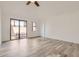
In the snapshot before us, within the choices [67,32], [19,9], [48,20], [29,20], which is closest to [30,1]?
[19,9]

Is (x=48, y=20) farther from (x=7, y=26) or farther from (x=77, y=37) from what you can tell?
(x=7, y=26)

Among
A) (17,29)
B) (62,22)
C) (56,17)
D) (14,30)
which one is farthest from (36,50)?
(56,17)

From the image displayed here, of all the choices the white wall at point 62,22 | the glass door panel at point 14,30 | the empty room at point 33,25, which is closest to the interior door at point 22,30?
the empty room at point 33,25

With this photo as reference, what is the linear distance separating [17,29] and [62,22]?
3.81 m

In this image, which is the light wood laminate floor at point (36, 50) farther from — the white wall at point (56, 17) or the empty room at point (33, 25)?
the white wall at point (56, 17)

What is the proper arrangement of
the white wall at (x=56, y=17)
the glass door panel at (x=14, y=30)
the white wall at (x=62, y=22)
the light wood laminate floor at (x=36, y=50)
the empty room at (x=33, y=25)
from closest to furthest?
the light wood laminate floor at (x=36, y=50) → the empty room at (x=33, y=25) → the white wall at (x=56, y=17) → the glass door panel at (x=14, y=30) → the white wall at (x=62, y=22)

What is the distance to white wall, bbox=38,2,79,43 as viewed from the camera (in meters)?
7.11

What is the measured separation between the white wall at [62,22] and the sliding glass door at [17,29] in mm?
1297

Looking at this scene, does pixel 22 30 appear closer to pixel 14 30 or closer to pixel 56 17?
pixel 14 30

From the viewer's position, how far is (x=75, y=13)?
7.83 meters

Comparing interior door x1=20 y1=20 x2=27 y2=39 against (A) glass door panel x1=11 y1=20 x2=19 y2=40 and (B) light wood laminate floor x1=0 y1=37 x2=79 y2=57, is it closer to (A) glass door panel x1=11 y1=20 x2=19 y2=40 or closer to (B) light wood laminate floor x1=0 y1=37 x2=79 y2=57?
(A) glass door panel x1=11 y1=20 x2=19 y2=40

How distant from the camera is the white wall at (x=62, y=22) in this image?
23.3ft

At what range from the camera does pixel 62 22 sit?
8867 mm

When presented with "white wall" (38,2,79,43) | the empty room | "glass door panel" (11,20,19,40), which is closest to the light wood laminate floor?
the empty room
